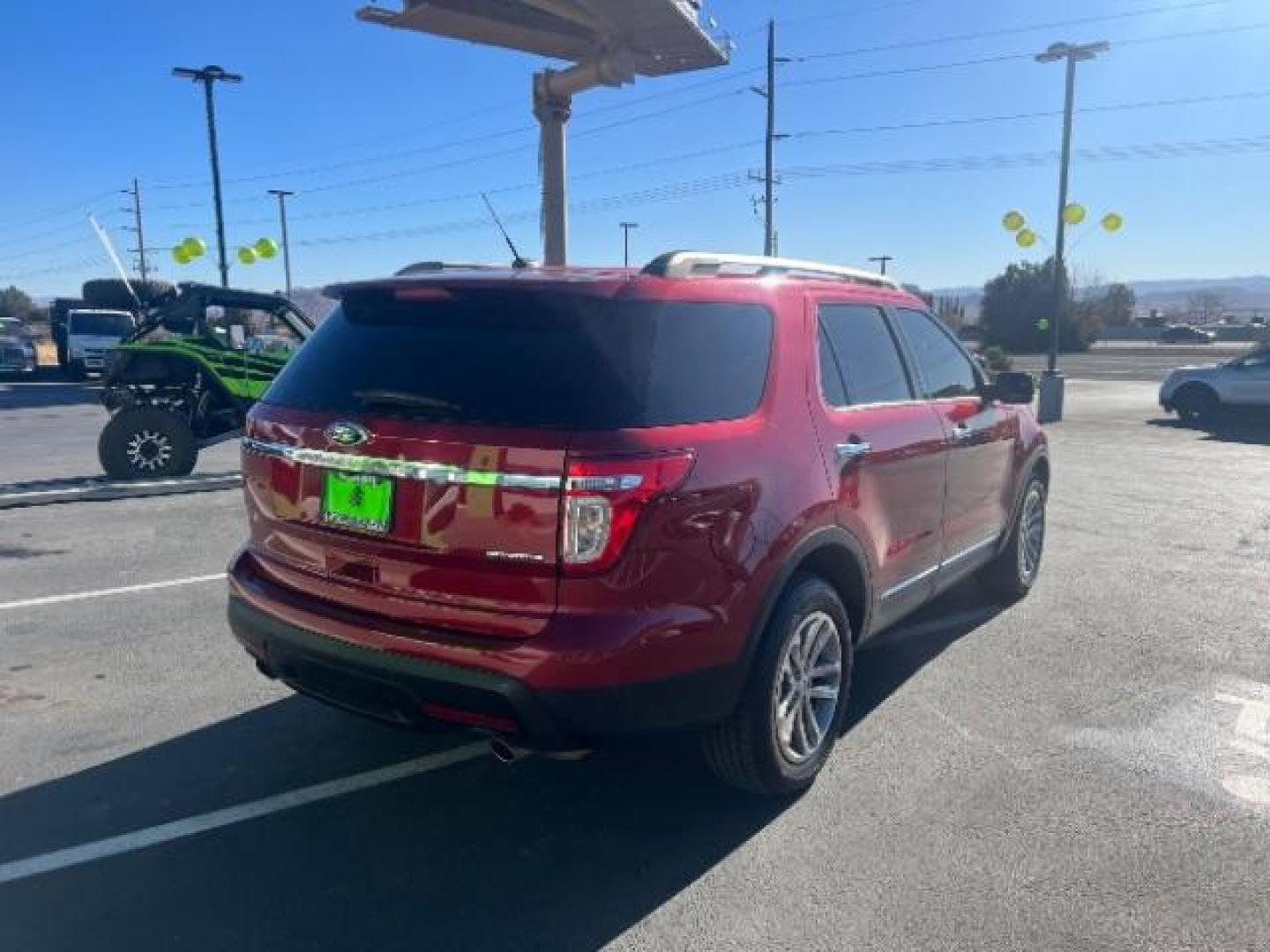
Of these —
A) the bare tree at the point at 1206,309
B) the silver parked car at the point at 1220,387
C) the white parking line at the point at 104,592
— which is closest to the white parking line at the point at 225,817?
the white parking line at the point at 104,592

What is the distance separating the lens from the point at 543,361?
292 cm

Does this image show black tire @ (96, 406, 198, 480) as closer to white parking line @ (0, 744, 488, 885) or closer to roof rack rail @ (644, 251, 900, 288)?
white parking line @ (0, 744, 488, 885)

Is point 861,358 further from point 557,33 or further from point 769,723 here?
point 557,33

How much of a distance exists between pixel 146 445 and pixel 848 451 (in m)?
8.57

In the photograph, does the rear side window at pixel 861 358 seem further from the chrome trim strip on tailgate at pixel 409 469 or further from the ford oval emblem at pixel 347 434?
the ford oval emblem at pixel 347 434

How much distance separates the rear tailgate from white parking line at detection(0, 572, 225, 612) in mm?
3223

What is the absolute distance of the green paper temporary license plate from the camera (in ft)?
9.89

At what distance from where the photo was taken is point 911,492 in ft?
13.7

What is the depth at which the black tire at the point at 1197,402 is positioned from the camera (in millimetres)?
16984

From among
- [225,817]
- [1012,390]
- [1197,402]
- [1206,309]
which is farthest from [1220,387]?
[1206,309]

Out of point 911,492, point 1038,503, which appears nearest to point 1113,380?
point 1038,503

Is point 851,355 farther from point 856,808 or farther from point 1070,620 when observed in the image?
point 1070,620

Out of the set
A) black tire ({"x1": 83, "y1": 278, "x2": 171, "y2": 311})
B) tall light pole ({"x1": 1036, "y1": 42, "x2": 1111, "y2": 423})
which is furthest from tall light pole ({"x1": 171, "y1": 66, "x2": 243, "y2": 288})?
tall light pole ({"x1": 1036, "y1": 42, "x2": 1111, "y2": 423})

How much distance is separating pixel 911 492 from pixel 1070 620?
2052 mm
